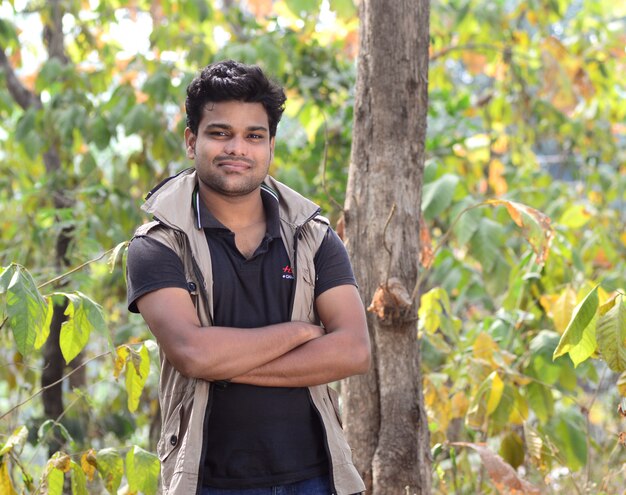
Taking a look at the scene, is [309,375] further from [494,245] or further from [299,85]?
[299,85]

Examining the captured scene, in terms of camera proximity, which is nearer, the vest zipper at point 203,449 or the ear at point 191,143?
the vest zipper at point 203,449

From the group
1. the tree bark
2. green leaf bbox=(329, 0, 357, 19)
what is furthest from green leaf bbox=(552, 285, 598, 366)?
the tree bark

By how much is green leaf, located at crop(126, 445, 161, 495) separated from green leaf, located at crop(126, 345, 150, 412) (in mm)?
148

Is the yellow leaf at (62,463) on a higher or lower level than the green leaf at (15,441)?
lower

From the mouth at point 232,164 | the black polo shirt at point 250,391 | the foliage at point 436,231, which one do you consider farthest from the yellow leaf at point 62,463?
the mouth at point 232,164

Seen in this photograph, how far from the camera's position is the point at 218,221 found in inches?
96.0

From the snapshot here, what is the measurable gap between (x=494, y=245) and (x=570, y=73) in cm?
281

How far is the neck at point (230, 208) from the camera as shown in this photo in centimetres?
250

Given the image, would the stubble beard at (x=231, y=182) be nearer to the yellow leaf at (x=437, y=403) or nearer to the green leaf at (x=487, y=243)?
the yellow leaf at (x=437, y=403)

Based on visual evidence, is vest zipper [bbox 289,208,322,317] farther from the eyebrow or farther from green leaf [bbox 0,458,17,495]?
green leaf [bbox 0,458,17,495]

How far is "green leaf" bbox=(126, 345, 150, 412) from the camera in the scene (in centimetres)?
285

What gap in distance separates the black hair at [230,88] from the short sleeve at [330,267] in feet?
1.31

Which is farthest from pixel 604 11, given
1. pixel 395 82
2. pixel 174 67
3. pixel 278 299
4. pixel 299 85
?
pixel 278 299

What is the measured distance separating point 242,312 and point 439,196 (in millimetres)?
1956
